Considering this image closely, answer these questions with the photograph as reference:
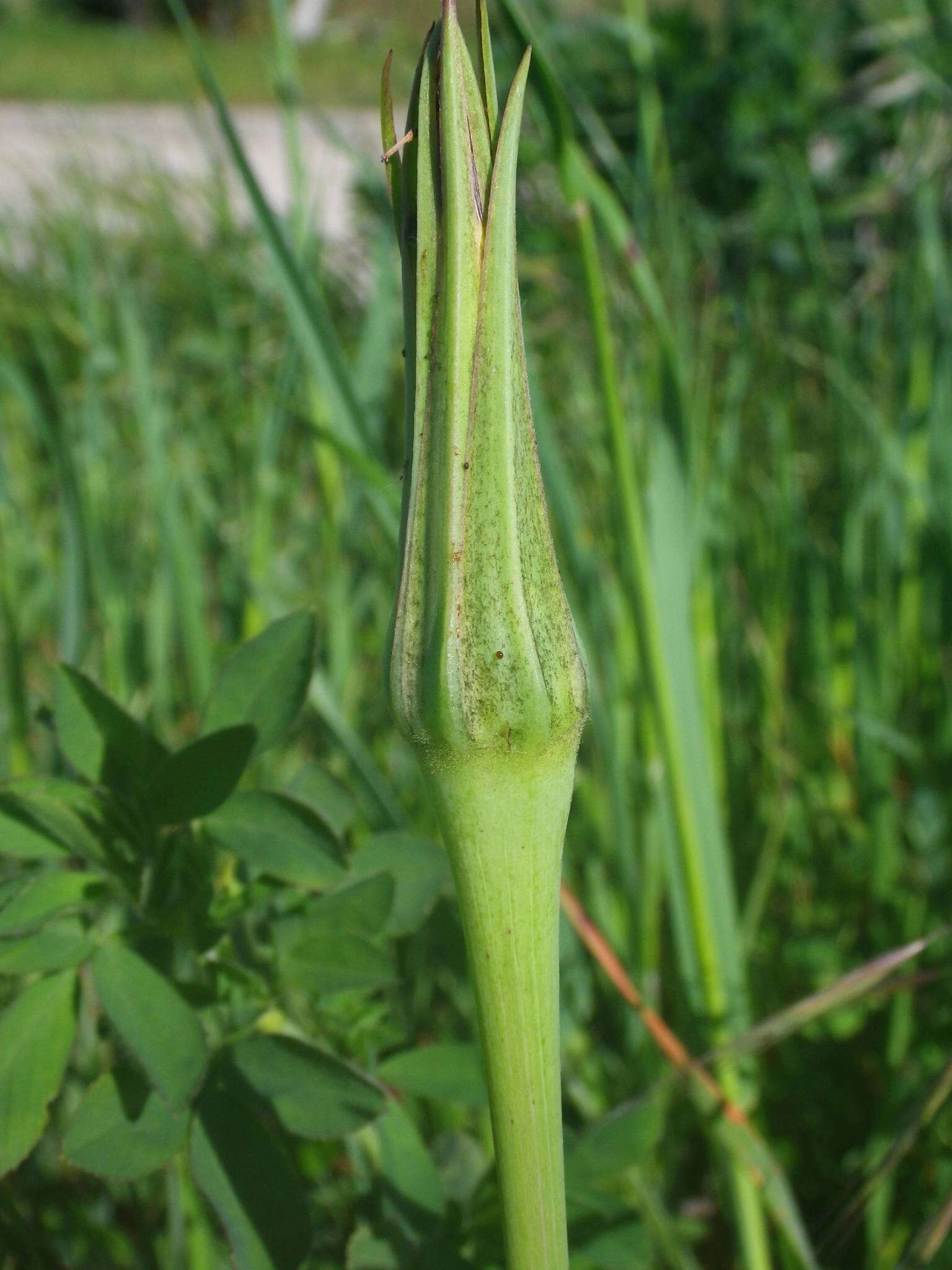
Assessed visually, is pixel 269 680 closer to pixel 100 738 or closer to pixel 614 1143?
pixel 100 738

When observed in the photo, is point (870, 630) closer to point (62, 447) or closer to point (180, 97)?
point (62, 447)

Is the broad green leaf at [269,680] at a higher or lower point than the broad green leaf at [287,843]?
higher

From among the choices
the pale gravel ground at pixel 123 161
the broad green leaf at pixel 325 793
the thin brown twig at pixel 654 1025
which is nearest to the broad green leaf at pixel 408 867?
the broad green leaf at pixel 325 793

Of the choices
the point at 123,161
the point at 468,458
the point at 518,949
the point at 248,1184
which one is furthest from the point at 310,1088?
the point at 123,161

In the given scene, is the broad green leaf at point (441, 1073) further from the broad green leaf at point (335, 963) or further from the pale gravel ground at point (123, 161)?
the pale gravel ground at point (123, 161)

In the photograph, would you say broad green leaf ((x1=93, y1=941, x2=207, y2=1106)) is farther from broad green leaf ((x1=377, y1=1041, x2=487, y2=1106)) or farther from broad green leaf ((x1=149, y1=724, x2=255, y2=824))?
broad green leaf ((x1=377, y1=1041, x2=487, y2=1106))

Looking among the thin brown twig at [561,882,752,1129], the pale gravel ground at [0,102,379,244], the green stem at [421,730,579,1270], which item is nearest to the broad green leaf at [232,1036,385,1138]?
the green stem at [421,730,579,1270]
